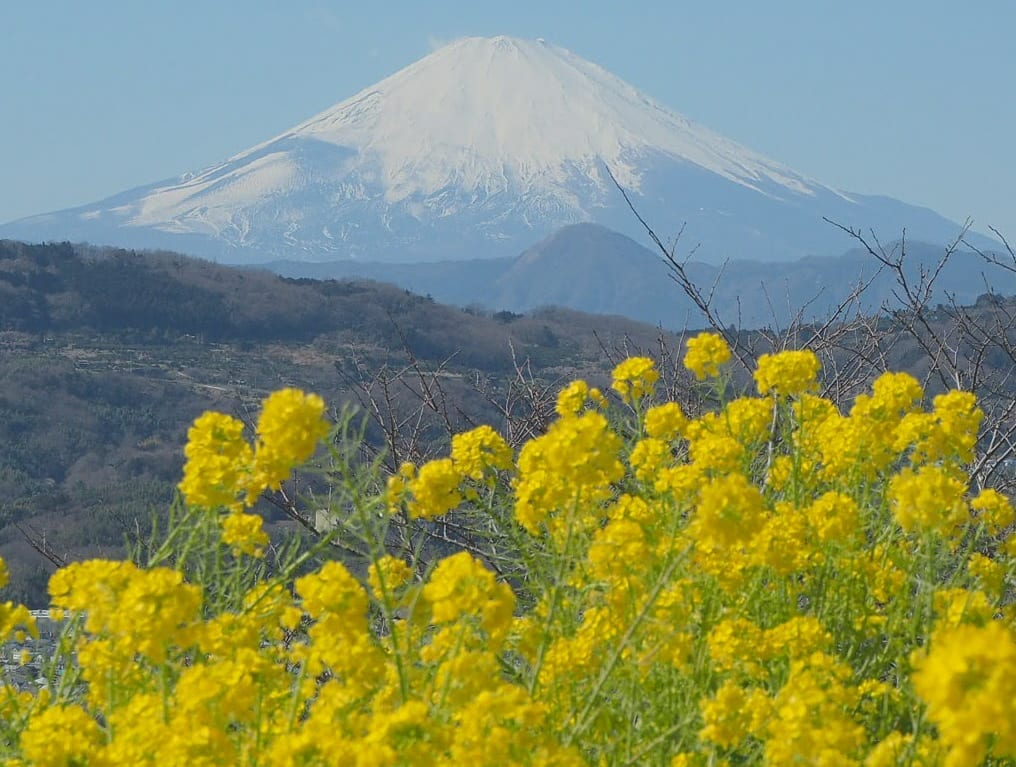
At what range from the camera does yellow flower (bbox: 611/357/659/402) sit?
4.47 metres

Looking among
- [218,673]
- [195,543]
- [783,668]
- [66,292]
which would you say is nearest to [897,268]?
[783,668]

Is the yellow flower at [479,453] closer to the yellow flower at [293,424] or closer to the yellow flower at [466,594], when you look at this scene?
the yellow flower at [293,424]

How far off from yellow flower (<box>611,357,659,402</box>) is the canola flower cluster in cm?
10

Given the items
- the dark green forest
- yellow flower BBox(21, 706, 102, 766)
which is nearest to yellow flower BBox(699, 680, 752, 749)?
yellow flower BBox(21, 706, 102, 766)

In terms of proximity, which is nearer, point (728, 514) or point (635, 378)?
point (728, 514)

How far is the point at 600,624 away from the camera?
3.12 m

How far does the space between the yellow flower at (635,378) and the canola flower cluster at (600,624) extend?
0.34 ft

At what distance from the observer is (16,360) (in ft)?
161

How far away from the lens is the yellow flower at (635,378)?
176 inches

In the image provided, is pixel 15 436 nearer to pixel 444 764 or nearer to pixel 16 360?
pixel 16 360

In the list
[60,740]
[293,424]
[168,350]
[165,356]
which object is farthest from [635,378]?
[168,350]

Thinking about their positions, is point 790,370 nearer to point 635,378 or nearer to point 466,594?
point 635,378

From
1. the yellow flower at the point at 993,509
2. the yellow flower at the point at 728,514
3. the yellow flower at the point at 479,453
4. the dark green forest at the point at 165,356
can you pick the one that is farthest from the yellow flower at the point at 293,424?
the dark green forest at the point at 165,356

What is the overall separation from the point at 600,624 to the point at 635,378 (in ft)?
5.12
